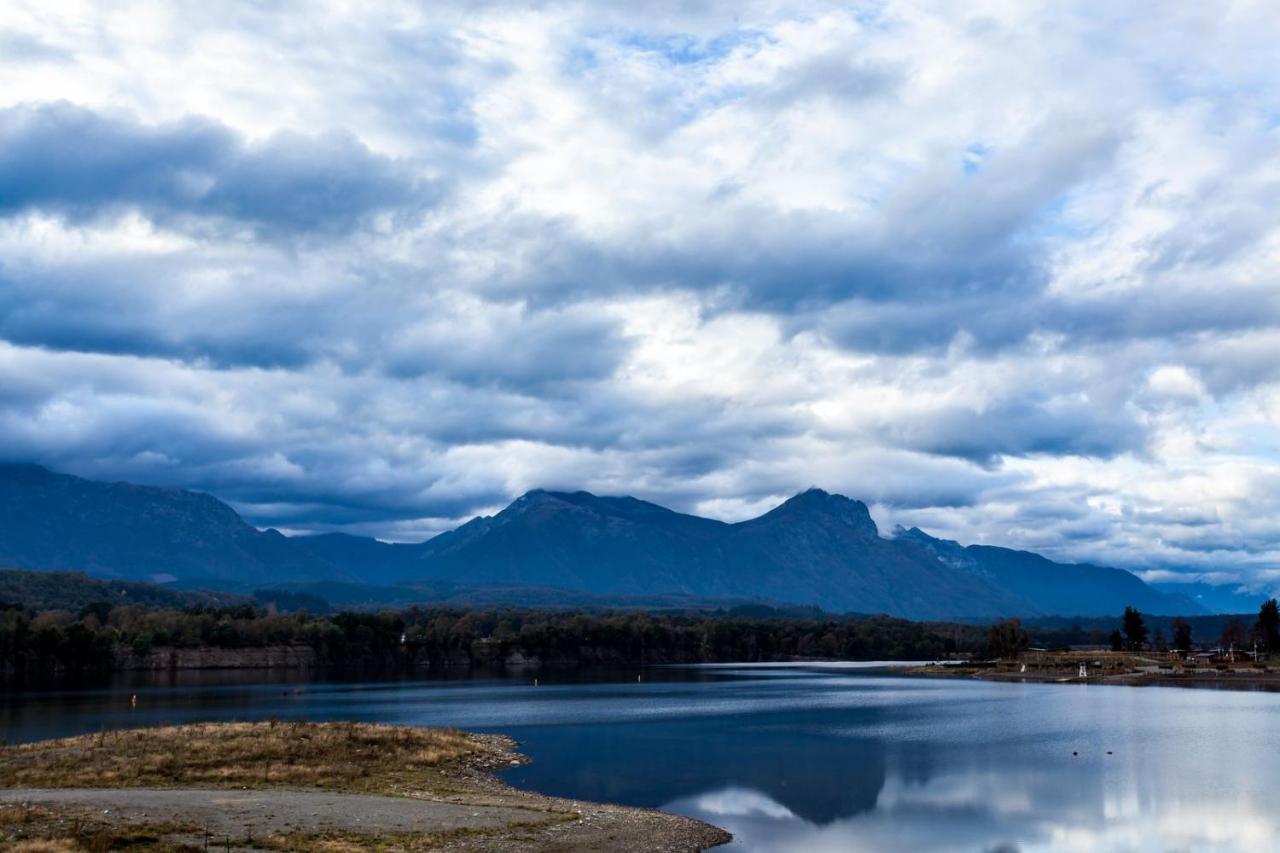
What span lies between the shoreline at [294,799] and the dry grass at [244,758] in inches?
4.6

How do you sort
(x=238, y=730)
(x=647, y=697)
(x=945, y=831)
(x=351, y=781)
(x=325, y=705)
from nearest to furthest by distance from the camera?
(x=945, y=831), (x=351, y=781), (x=238, y=730), (x=325, y=705), (x=647, y=697)

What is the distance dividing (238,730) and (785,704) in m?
81.1

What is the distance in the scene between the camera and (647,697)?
155125 mm

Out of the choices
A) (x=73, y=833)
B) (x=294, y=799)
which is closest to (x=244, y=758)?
(x=294, y=799)

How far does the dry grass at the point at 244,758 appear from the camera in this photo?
5700cm

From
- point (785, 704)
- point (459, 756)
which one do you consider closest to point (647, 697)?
point (785, 704)

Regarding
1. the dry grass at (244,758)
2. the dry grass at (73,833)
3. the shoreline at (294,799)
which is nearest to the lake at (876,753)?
the shoreline at (294,799)

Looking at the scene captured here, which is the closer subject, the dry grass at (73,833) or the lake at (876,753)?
the dry grass at (73,833)

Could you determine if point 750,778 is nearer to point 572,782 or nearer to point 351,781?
point 572,782

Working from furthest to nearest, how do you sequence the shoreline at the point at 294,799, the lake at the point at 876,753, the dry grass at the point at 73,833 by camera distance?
the lake at the point at 876,753 → the shoreline at the point at 294,799 → the dry grass at the point at 73,833

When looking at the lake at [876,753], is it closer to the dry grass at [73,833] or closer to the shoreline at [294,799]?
the shoreline at [294,799]

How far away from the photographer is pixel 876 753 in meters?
81.7

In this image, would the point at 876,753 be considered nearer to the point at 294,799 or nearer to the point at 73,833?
the point at 294,799

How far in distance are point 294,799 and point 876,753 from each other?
151 feet
